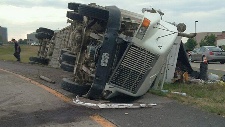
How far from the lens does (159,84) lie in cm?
787

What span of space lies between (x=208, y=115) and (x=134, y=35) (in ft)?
6.25

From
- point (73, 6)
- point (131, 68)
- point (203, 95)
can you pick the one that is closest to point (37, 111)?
point (131, 68)

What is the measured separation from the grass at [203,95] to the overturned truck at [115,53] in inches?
33.8

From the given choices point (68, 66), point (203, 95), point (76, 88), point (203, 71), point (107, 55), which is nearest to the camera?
point (107, 55)

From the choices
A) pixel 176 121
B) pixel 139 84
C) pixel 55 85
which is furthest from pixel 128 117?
pixel 55 85

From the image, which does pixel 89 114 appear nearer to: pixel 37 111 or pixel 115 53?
pixel 37 111

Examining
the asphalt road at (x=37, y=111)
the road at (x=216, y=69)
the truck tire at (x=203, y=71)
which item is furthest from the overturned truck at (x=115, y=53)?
the road at (x=216, y=69)

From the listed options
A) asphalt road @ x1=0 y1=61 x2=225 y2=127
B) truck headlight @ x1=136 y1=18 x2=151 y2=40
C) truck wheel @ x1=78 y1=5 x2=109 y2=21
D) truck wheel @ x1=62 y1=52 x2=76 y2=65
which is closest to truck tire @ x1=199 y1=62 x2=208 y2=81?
asphalt road @ x1=0 y1=61 x2=225 y2=127

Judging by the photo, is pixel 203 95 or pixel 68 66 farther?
pixel 203 95

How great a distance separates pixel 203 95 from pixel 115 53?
2.50m

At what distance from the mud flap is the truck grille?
0.57 ft

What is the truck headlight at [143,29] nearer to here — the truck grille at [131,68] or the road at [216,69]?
the truck grille at [131,68]

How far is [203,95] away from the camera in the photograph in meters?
7.78

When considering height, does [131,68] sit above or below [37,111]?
above
